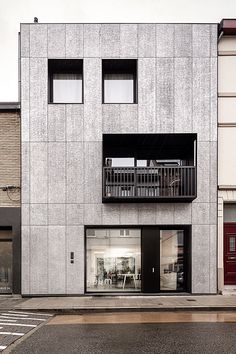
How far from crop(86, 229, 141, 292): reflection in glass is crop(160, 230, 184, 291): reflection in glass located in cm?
96

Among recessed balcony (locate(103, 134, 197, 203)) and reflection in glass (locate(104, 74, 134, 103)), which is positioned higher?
reflection in glass (locate(104, 74, 134, 103))

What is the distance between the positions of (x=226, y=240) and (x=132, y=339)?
7.86m

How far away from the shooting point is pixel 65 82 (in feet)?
50.5

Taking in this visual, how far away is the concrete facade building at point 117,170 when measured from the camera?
47.2 feet

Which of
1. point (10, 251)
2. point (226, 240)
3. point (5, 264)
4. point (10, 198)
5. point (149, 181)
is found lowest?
point (5, 264)

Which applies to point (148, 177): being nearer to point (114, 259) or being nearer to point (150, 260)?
point (150, 260)

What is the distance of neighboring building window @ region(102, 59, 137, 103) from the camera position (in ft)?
50.0

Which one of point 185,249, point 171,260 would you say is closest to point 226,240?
point 185,249

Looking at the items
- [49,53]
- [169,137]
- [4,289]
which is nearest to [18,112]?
[49,53]

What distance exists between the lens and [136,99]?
14984 mm

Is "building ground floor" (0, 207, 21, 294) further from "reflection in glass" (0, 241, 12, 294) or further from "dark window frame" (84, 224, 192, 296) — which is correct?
"dark window frame" (84, 224, 192, 296)

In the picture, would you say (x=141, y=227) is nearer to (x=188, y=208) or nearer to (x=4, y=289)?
(x=188, y=208)

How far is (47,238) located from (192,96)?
26.2 ft

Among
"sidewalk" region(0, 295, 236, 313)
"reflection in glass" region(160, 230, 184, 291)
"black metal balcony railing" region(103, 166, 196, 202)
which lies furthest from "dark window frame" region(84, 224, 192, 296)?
"black metal balcony railing" region(103, 166, 196, 202)
